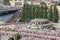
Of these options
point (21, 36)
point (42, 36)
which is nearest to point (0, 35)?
point (21, 36)

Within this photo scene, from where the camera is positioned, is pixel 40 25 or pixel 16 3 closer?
pixel 40 25

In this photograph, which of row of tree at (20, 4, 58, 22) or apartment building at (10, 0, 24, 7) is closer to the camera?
row of tree at (20, 4, 58, 22)

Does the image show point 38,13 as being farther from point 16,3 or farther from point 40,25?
point 16,3

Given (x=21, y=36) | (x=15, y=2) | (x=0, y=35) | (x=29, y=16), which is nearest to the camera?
(x=21, y=36)

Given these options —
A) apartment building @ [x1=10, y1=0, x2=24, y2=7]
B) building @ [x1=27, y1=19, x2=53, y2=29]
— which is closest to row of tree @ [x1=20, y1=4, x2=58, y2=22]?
building @ [x1=27, y1=19, x2=53, y2=29]

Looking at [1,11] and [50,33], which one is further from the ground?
[50,33]

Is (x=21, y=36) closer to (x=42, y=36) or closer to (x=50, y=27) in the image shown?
(x=42, y=36)

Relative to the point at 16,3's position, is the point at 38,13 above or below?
above

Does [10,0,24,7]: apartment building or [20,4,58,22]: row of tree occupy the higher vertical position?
[20,4,58,22]: row of tree

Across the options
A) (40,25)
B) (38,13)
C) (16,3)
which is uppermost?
(40,25)

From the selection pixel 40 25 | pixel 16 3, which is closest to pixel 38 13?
pixel 40 25

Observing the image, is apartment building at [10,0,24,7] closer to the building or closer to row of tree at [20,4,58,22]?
row of tree at [20,4,58,22]
